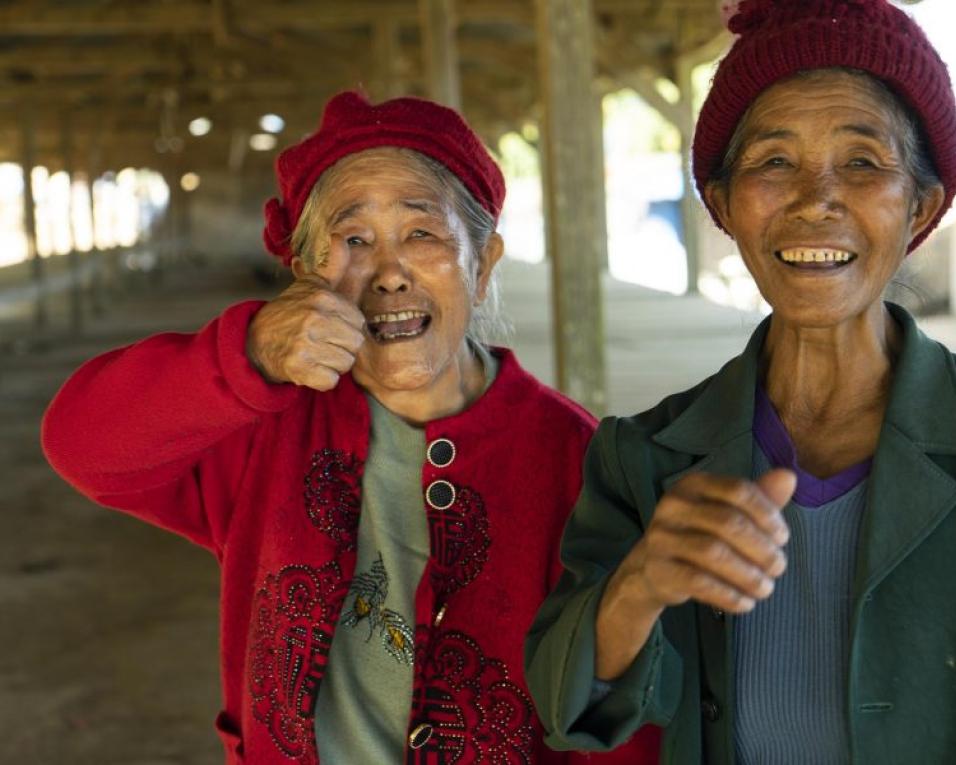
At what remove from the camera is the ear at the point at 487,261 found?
6.64 feet

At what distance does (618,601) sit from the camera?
50.6 inches

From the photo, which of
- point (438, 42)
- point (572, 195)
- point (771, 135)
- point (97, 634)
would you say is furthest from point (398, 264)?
point (438, 42)

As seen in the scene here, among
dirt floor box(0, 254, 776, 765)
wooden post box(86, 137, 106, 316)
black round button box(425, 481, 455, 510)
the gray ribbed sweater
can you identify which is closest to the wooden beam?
dirt floor box(0, 254, 776, 765)

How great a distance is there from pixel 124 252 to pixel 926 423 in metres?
24.2

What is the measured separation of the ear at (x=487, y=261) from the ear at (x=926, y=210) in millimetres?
685

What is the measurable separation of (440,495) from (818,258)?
649 mm

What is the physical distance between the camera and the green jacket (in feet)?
4.22

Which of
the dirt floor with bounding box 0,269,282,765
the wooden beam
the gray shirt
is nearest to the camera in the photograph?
the gray shirt

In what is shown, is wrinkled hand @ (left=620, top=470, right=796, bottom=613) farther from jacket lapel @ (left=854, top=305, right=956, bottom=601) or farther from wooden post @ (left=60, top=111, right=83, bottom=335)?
wooden post @ (left=60, top=111, right=83, bottom=335)

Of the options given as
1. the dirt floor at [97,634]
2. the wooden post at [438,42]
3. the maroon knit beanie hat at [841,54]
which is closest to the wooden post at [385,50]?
the wooden post at [438,42]

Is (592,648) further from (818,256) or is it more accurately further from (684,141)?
(684,141)

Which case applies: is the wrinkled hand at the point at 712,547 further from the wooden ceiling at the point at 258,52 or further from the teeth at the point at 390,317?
the wooden ceiling at the point at 258,52

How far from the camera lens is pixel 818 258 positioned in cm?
144

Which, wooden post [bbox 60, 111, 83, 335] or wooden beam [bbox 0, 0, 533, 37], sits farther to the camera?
wooden post [bbox 60, 111, 83, 335]
